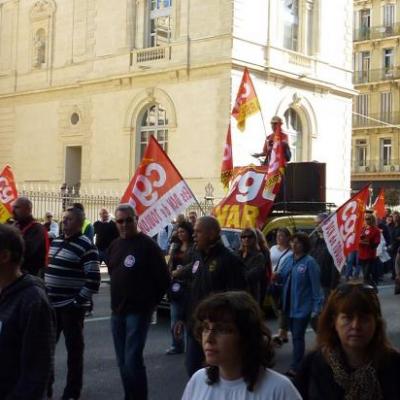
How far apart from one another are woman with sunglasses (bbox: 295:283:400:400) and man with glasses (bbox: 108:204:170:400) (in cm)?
324

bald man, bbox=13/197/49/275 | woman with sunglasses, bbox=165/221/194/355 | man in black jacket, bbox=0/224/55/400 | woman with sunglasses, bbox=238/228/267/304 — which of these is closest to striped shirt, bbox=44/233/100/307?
bald man, bbox=13/197/49/275

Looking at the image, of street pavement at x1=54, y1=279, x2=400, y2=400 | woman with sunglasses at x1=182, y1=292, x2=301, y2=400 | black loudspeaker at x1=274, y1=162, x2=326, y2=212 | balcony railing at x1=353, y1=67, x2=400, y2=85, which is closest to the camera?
woman with sunglasses at x1=182, y1=292, x2=301, y2=400

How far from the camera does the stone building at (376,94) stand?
52812 millimetres

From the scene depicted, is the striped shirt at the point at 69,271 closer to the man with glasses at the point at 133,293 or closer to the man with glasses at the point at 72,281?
the man with glasses at the point at 72,281

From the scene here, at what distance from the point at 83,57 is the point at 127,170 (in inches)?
219

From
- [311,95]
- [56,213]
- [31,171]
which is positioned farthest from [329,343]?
[31,171]

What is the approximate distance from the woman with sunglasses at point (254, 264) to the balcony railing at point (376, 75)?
1853 inches

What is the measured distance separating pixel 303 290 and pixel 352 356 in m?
4.81

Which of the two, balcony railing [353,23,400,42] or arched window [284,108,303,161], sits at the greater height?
balcony railing [353,23,400,42]

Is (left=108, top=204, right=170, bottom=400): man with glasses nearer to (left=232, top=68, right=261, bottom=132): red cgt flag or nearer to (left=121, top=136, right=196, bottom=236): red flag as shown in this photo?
(left=121, top=136, right=196, bottom=236): red flag

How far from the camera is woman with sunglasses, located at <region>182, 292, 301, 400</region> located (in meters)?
2.76

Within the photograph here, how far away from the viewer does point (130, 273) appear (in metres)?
6.45

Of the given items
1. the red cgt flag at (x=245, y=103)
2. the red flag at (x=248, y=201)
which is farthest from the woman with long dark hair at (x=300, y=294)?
the red cgt flag at (x=245, y=103)

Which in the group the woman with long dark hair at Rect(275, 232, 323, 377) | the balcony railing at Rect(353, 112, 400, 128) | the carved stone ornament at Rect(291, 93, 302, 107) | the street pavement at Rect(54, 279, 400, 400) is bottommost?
the street pavement at Rect(54, 279, 400, 400)
